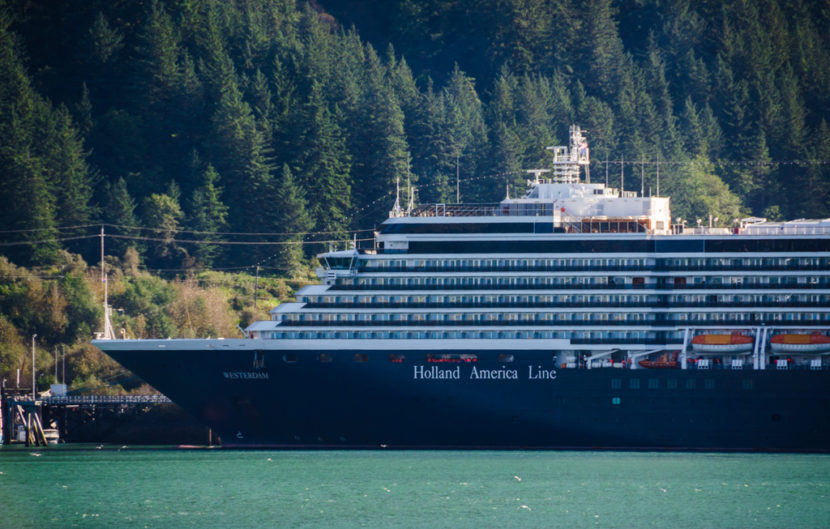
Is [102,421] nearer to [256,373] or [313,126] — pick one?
[256,373]

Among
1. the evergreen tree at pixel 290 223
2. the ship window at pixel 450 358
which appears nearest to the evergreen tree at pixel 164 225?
the evergreen tree at pixel 290 223

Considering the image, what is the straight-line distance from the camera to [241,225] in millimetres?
124562

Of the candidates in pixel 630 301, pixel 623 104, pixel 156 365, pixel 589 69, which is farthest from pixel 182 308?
pixel 589 69

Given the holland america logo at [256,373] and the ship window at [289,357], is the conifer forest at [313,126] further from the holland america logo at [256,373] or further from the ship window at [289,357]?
the ship window at [289,357]

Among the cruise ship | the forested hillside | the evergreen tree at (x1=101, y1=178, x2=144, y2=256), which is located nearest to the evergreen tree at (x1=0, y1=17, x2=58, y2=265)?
the forested hillside

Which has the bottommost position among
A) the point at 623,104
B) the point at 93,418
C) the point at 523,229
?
the point at 93,418

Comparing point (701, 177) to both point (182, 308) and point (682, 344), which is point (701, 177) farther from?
point (682, 344)

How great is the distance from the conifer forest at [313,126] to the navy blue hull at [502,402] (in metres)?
26.6

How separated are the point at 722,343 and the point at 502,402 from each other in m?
9.81

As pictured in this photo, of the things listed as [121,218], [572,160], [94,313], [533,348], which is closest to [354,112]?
[121,218]

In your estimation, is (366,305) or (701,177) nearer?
(366,305)

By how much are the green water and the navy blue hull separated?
851 millimetres

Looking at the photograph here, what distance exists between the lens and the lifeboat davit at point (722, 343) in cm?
8269

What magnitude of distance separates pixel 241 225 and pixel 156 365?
1603 inches
